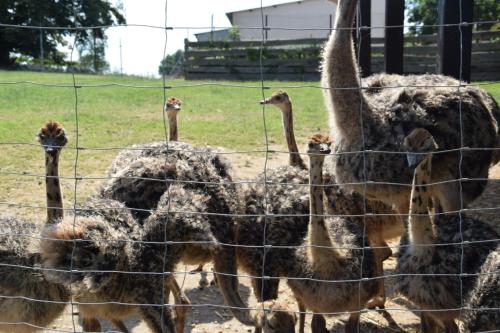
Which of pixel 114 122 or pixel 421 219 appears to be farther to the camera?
pixel 114 122

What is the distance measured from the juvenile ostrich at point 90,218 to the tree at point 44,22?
27223 millimetres

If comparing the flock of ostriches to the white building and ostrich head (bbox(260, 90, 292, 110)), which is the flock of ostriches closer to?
ostrich head (bbox(260, 90, 292, 110))

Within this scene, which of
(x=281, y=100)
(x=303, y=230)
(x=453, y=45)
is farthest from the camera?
(x=281, y=100)

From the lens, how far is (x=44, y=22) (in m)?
33.3

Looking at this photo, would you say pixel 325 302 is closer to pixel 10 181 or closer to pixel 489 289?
pixel 489 289

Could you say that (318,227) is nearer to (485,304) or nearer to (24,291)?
(485,304)

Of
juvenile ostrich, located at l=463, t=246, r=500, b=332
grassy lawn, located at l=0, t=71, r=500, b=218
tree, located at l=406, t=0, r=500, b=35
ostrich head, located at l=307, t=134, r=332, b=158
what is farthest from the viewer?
tree, located at l=406, t=0, r=500, b=35

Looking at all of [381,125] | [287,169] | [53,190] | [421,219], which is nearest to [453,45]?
[381,125]

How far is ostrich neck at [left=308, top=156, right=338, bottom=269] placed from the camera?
4555mm

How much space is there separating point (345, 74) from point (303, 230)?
1275 millimetres

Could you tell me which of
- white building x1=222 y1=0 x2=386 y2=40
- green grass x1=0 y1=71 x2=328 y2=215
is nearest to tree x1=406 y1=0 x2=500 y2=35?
white building x1=222 y1=0 x2=386 y2=40

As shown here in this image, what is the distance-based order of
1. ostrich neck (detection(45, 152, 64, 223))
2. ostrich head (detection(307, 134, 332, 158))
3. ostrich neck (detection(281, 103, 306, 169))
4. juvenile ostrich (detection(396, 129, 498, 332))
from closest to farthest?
1. juvenile ostrich (detection(396, 129, 498, 332))
2. ostrich head (detection(307, 134, 332, 158))
3. ostrich neck (detection(45, 152, 64, 223))
4. ostrich neck (detection(281, 103, 306, 169))

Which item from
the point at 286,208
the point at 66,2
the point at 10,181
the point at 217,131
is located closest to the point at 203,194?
the point at 286,208

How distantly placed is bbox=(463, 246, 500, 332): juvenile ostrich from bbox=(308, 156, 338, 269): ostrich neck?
99 cm
